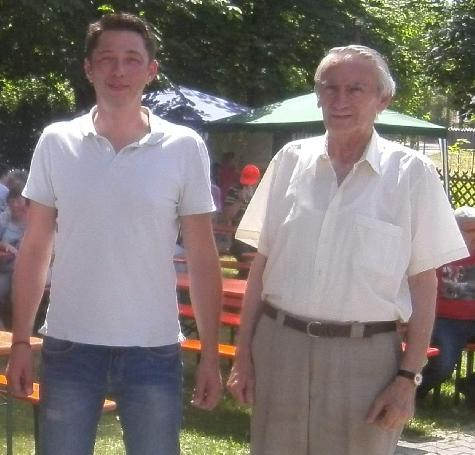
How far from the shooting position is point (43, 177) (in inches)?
111

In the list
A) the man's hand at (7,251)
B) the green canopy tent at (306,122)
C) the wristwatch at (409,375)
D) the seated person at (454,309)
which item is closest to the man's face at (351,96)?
the wristwatch at (409,375)

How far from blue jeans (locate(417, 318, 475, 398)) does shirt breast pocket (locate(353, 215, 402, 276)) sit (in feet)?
11.5

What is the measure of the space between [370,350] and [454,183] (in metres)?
18.7

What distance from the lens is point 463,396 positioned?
6.87 m

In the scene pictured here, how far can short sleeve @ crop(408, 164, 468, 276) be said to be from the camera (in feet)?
9.45

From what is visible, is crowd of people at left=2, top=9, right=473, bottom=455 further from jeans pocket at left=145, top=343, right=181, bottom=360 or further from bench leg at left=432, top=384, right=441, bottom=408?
bench leg at left=432, top=384, right=441, bottom=408

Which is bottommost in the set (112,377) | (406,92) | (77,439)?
(77,439)

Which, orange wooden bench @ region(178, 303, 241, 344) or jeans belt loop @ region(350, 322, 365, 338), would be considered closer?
jeans belt loop @ region(350, 322, 365, 338)

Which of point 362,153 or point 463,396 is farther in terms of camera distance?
point 463,396

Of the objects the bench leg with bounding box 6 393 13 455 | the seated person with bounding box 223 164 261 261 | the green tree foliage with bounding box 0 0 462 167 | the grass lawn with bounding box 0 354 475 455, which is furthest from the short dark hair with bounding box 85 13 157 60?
the green tree foliage with bounding box 0 0 462 167

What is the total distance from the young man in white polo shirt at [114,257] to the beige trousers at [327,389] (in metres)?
0.25

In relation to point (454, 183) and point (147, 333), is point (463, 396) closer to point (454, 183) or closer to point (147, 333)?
point (147, 333)

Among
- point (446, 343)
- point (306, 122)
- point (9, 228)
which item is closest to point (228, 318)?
point (446, 343)

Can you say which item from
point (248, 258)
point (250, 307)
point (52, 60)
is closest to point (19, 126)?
point (52, 60)
